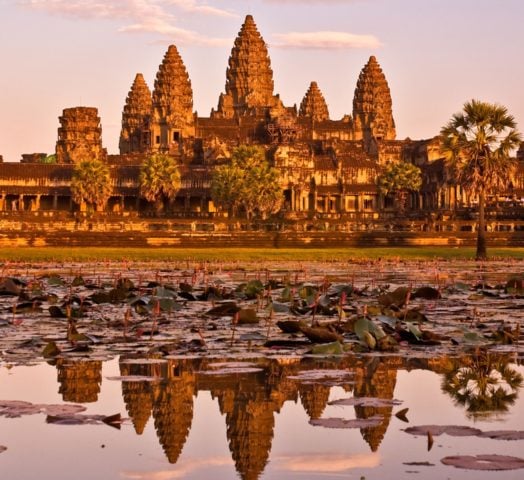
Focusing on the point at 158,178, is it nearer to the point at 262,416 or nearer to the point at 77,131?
the point at 77,131

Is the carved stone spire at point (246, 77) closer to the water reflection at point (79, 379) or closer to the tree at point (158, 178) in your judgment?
the tree at point (158, 178)

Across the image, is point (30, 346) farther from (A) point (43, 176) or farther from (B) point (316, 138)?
(B) point (316, 138)

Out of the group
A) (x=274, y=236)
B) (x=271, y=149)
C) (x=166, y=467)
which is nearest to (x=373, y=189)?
(x=271, y=149)

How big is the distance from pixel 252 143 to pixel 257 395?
138m

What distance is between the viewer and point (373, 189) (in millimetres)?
135500

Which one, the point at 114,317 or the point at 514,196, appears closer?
the point at 114,317

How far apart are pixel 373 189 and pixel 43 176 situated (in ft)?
118

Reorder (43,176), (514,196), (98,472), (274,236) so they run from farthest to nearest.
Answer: (43,176) < (514,196) < (274,236) < (98,472)

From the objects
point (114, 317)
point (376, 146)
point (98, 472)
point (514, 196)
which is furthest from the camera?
point (376, 146)

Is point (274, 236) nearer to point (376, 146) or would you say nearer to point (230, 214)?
point (230, 214)

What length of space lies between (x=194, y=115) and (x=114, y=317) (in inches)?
5684

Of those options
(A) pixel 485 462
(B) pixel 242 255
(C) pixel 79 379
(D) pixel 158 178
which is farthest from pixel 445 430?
(D) pixel 158 178

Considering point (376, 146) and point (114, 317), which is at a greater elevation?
point (376, 146)

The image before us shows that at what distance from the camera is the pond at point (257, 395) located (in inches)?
368
